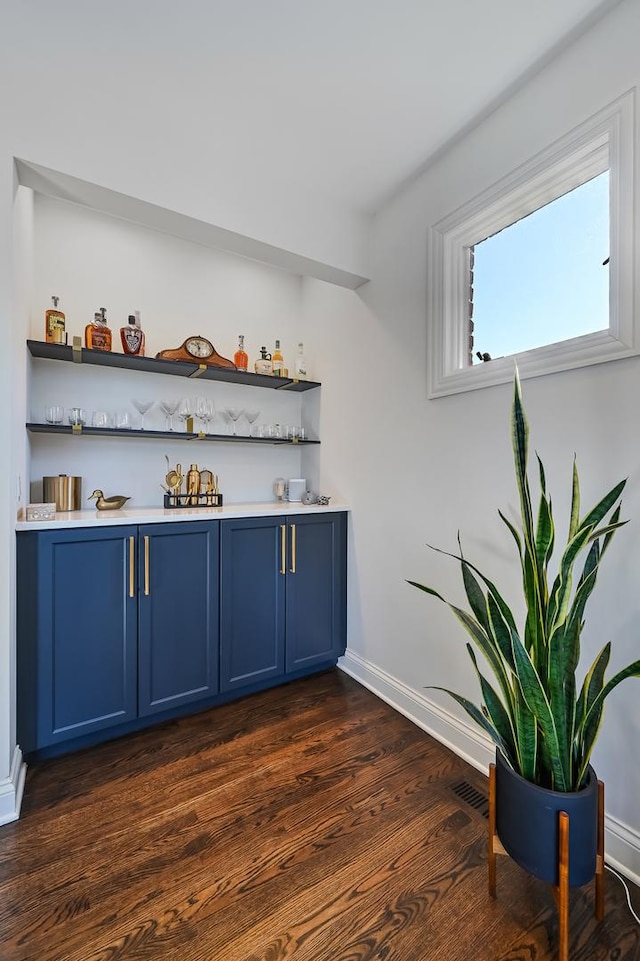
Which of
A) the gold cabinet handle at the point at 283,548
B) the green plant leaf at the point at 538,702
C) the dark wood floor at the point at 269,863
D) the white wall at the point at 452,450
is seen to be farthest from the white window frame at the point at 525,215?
the dark wood floor at the point at 269,863

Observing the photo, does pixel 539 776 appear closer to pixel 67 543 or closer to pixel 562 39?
pixel 67 543

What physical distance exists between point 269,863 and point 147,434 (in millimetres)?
1956

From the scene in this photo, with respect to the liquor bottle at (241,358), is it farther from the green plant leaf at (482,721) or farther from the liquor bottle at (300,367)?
the green plant leaf at (482,721)

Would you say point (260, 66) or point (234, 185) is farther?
point (234, 185)

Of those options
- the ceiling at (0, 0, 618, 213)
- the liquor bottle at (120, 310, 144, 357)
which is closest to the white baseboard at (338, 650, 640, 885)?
the liquor bottle at (120, 310, 144, 357)

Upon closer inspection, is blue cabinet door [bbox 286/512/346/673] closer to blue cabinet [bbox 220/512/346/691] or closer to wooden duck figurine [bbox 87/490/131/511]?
blue cabinet [bbox 220/512/346/691]

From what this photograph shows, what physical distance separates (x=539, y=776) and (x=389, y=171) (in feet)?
8.31

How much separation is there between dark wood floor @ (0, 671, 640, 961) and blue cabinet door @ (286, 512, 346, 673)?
0.58m

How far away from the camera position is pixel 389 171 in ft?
6.81

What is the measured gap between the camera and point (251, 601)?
229cm

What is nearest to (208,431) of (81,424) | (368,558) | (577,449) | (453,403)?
(81,424)

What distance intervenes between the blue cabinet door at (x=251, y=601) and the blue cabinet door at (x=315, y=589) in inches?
2.7

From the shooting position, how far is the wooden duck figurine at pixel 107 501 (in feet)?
7.33

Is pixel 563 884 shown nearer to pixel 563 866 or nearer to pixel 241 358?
pixel 563 866
